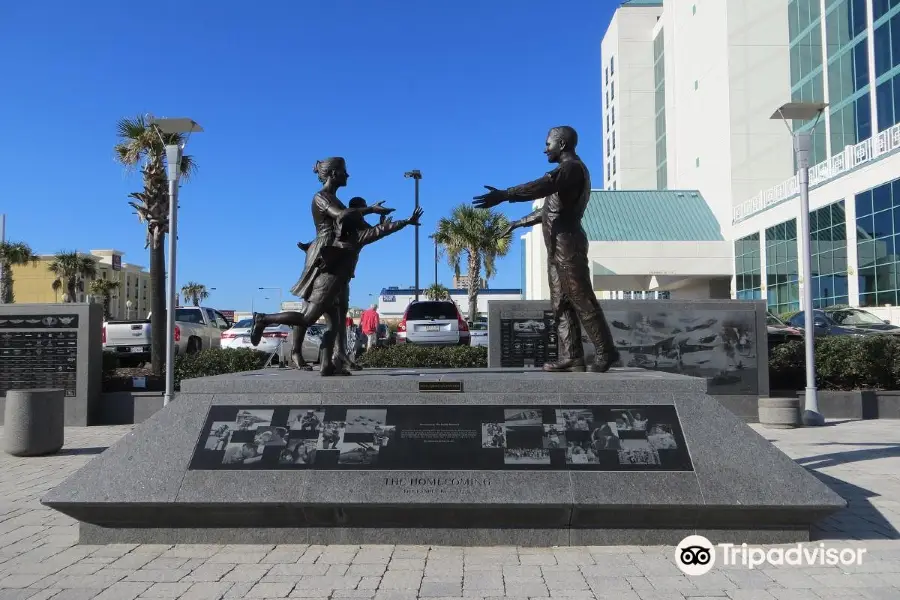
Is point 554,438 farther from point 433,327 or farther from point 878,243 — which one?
point 878,243

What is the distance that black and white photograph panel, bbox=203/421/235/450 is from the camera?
496 centimetres

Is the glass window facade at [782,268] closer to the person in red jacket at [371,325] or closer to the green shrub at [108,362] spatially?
the person in red jacket at [371,325]

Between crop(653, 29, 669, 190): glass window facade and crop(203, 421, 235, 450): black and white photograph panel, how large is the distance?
4775cm

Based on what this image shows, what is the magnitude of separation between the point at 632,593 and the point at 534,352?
25.1ft

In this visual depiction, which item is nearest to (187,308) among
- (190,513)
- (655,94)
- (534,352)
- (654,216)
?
(534,352)

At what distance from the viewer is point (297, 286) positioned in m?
6.55

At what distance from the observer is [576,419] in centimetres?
500

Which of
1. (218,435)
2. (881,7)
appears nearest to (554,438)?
(218,435)

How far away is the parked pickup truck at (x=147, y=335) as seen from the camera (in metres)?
15.8

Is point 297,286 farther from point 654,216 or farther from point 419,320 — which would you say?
point 654,216

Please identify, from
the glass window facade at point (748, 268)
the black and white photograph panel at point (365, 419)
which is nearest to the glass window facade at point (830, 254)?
the glass window facade at point (748, 268)

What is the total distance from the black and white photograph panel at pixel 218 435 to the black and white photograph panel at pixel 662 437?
10.1 feet

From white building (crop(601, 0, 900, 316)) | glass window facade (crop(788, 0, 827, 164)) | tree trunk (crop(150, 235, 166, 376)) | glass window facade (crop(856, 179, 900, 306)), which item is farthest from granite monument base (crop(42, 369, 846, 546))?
glass window facade (crop(788, 0, 827, 164))

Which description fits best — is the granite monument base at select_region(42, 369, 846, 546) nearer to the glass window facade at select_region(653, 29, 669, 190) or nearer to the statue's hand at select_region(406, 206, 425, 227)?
the statue's hand at select_region(406, 206, 425, 227)
